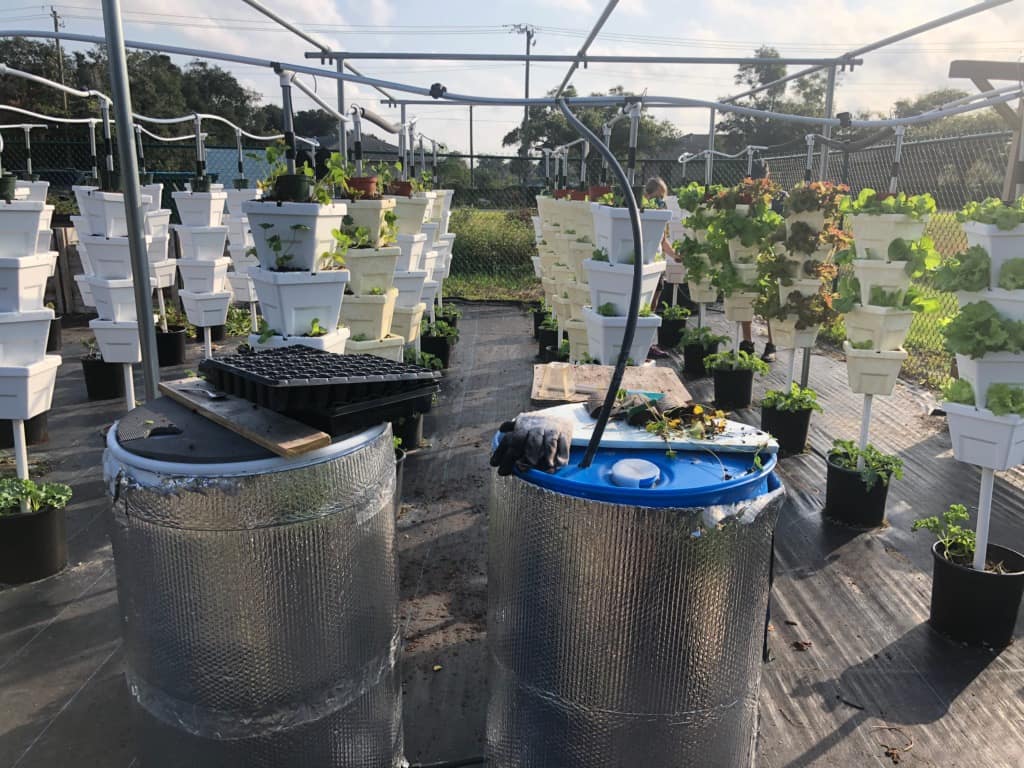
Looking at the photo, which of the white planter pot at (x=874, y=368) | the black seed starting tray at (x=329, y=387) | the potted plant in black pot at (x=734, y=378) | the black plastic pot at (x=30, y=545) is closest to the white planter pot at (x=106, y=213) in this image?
the black plastic pot at (x=30, y=545)

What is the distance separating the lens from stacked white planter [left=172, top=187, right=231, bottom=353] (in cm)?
635

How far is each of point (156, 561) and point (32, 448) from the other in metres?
4.30

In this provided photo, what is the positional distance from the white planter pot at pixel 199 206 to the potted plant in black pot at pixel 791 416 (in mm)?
4683

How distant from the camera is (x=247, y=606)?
176 cm

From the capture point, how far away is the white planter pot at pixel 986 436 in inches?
118

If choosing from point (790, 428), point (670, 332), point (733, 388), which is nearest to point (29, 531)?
point (790, 428)

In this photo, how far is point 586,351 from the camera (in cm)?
612

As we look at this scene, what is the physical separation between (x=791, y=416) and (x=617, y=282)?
1.80m

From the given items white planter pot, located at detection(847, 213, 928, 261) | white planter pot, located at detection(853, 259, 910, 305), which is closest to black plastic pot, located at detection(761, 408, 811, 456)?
white planter pot, located at detection(853, 259, 910, 305)

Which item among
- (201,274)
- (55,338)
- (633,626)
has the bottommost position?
(55,338)

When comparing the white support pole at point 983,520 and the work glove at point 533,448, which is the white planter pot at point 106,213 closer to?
the work glove at point 533,448

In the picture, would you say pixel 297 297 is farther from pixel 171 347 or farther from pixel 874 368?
pixel 171 347

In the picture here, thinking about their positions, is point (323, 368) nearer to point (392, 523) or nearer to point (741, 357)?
point (392, 523)

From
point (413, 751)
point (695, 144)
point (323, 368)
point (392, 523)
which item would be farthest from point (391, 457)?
point (695, 144)
